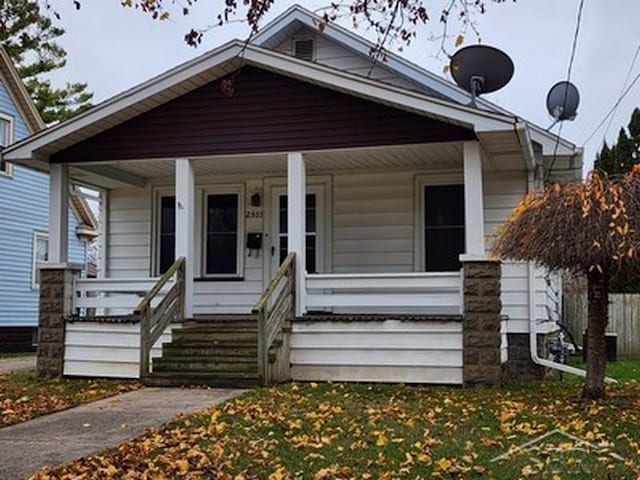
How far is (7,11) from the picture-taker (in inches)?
300

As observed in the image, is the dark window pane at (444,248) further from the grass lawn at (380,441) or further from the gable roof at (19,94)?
the gable roof at (19,94)

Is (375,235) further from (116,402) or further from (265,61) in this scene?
(116,402)

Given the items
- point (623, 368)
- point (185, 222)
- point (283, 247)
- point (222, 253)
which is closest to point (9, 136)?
point (222, 253)

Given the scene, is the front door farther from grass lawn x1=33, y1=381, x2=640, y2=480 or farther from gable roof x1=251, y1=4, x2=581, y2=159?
grass lawn x1=33, y1=381, x2=640, y2=480

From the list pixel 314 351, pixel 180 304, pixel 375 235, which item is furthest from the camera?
pixel 375 235

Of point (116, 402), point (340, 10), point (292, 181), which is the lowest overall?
point (116, 402)

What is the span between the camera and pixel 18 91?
20.4 metres

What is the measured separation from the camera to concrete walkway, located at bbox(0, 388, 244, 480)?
559 centimetres

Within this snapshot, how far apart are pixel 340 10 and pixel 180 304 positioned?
5.87m

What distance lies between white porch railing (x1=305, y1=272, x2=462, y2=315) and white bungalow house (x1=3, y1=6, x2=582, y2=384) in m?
0.03

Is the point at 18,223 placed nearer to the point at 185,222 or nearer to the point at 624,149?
the point at 185,222

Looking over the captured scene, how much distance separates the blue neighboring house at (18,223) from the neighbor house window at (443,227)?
11061 millimetres

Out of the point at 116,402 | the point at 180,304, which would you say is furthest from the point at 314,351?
the point at 116,402

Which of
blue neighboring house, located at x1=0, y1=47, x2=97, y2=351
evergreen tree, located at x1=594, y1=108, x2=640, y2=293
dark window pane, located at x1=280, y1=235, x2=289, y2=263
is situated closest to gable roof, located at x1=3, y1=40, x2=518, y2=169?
dark window pane, located at x1=280, y1=235, x2=289, y2=263
